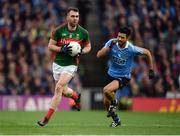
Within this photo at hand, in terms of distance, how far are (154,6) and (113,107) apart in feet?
48.7

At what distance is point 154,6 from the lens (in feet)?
98.4

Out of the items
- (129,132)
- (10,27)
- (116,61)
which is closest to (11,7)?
(10,27)

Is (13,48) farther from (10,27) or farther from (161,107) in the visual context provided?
(161,107)

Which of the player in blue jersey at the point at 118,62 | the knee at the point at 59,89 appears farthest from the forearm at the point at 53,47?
the player in blue jersey at the point at 118,62

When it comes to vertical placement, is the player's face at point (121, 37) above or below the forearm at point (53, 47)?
above

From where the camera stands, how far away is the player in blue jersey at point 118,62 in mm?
15703

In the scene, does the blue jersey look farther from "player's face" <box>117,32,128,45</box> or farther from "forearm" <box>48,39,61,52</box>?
"forearm" <box>48,39,61,52</box>

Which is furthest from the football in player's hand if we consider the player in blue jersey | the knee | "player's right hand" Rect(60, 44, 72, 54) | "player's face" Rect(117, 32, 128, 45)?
"player's face" Rect(117, 32, 128, 45)

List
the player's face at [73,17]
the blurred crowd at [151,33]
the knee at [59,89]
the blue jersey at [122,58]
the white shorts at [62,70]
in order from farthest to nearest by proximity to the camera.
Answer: the blurred crowd at [151,33] < the blue jersey at [122,58] < the white shorts at [62,70] < the player's face at [73,17] < the knee at [59,89]

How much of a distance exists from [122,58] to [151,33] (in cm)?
1333

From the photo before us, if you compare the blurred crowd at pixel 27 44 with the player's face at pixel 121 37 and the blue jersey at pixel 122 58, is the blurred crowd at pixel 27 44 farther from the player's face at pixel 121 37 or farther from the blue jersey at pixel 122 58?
the player's face at pixel 121 37

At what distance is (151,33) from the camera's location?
29.3 meters

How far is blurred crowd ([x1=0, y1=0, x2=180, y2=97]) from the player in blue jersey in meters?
10.6

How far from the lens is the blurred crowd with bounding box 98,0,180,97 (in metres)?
27.0
